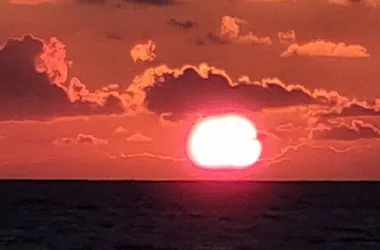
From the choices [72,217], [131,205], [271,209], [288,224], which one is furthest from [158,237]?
[131,205]

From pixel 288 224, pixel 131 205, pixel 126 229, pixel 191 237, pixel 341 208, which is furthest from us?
pixel 131 205

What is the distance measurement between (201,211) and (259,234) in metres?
30.1

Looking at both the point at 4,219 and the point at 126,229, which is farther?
the point at 4,219

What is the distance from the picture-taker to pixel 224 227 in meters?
79.5

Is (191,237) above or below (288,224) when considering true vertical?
below

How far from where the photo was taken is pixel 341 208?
111 m

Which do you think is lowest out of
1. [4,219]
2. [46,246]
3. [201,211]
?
[46,246]

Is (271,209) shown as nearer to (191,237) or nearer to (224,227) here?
(224,227)

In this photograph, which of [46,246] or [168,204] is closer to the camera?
[46,246]

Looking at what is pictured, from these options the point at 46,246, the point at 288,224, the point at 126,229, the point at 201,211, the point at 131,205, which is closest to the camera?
the point at 46,246

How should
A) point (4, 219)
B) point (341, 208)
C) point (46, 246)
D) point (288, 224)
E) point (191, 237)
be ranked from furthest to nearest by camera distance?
point (341, 208), point (4, 219), point (288, 224), point (191, 237), point (46, 246)

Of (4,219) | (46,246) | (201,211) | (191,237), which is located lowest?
(46,246)

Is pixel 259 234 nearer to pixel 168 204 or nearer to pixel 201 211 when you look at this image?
pixel 201 211

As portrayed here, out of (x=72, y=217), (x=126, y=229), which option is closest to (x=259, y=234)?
(x=126, y=229)
